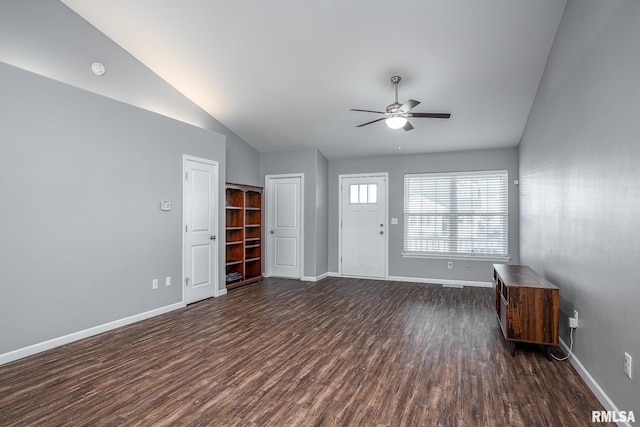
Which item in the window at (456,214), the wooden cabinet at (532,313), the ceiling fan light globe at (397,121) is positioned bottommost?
the wooden cabinet at (532,313)

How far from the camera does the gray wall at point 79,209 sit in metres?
3.13

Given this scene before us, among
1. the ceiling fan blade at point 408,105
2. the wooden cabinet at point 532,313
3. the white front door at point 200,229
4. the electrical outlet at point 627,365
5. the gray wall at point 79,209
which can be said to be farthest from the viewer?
the white front door at point 200,229

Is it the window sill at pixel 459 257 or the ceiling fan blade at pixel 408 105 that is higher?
the ceiling fan blade at pixel 408 105

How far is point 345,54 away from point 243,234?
377 centimetres

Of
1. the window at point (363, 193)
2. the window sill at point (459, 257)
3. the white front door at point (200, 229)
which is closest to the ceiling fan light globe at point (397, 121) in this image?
the white front door at point (200, 229)

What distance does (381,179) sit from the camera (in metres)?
7.12

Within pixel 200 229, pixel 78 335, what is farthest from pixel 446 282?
pixel 78 335

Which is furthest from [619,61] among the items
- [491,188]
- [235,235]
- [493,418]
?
[235,235]

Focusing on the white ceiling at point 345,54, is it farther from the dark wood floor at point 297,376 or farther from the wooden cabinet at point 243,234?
the dark wood floor at point 297,376

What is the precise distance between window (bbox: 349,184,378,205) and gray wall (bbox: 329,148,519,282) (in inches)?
11.9

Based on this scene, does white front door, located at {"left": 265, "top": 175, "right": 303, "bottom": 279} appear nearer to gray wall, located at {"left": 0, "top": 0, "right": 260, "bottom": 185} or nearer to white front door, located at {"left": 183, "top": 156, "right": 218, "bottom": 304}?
white front door, located at {"left": 183, "top": 156, "right": 218, "bottom": 304}

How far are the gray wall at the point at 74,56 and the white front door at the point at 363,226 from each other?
11.5 ft

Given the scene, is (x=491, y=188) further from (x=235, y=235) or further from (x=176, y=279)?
(x=176, y=279)

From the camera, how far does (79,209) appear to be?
12.0 feet
